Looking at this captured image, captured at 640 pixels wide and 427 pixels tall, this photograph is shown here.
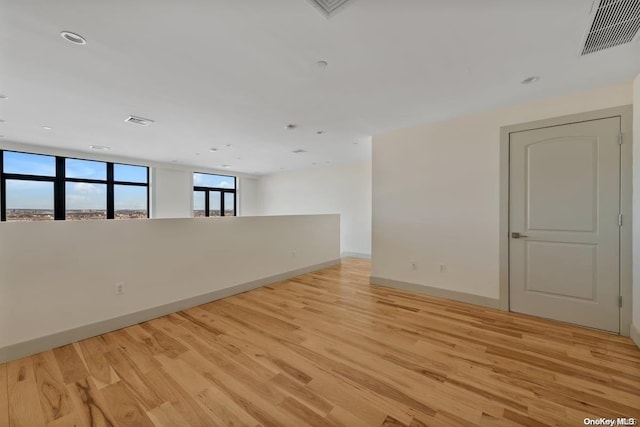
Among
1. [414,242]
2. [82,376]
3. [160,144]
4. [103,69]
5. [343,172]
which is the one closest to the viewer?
[82,376]

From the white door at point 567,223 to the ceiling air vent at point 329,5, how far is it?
2.79 metres

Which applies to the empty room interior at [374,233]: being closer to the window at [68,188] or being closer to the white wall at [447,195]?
the white wall at [447,195]

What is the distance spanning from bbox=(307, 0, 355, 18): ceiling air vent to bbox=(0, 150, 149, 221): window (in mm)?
6869

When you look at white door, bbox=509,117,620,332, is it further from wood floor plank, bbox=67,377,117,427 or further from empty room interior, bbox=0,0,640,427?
wood floor plank, bbox=67,377,117,427

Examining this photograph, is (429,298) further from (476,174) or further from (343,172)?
(343,172)

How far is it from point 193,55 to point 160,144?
3570 mm

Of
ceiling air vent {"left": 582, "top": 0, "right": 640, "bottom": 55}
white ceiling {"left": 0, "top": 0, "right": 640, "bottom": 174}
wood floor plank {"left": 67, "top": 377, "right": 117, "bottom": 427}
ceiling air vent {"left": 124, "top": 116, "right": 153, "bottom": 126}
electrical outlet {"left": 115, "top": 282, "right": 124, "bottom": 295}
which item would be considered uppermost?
ceiling air vent {"left": 124, "top": 116, "right": 153, "bottom": 126}

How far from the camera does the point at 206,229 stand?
3619 millimetres

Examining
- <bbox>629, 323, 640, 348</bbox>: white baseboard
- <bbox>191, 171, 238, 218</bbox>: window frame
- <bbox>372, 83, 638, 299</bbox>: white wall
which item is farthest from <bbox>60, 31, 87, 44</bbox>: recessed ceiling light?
<bbox>191, 171, 238, 218</bbox>: window frame

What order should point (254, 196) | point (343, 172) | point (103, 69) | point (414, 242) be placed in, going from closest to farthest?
point (103, 69), point (414, 242), point (343, 172), point (254, 196)

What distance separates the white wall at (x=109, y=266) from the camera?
2.23 m

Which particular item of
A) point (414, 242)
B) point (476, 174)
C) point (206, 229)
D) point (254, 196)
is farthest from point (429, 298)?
point (254, 196)

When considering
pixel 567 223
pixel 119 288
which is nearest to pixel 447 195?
pixel 567 223

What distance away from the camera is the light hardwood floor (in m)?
1.59
